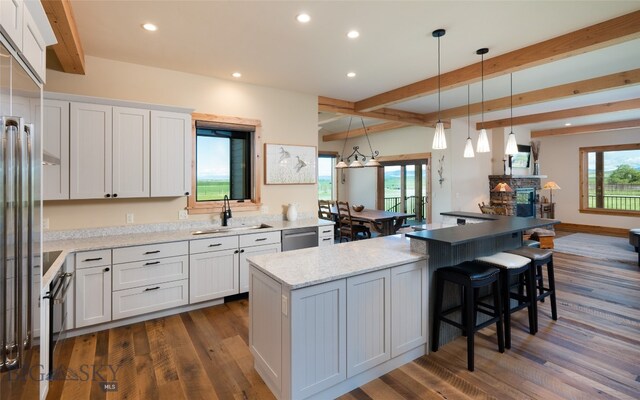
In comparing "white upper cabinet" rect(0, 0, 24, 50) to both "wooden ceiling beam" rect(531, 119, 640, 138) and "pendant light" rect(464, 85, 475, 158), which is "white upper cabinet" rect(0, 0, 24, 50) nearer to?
"pendant light" rect(464, 85, 475, 158)

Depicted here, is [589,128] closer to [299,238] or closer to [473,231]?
[473,231]

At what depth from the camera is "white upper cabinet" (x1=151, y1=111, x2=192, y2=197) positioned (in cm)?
350

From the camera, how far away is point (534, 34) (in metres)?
3.03

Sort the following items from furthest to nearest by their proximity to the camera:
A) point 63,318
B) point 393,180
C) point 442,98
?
point 393,180, point 442,98, point 63,318

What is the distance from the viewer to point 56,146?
296 cm

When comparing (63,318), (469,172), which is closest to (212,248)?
(63,318)

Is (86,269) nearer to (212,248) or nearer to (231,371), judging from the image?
(212,248)

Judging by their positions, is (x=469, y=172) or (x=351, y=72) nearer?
(x=351, y=72)

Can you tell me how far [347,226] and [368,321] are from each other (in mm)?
4168

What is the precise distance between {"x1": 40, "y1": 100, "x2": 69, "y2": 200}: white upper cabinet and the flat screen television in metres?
8.81

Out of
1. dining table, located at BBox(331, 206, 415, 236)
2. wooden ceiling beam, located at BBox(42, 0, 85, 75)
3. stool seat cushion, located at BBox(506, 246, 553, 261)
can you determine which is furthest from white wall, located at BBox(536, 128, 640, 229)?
wooden ceiling beam, located at BBox(42, 0, 85, 75)

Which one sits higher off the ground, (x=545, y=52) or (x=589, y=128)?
(x=589, y=128)

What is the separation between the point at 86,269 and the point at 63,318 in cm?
43

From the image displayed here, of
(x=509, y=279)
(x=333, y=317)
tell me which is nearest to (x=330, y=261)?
(x=333, y=317)
